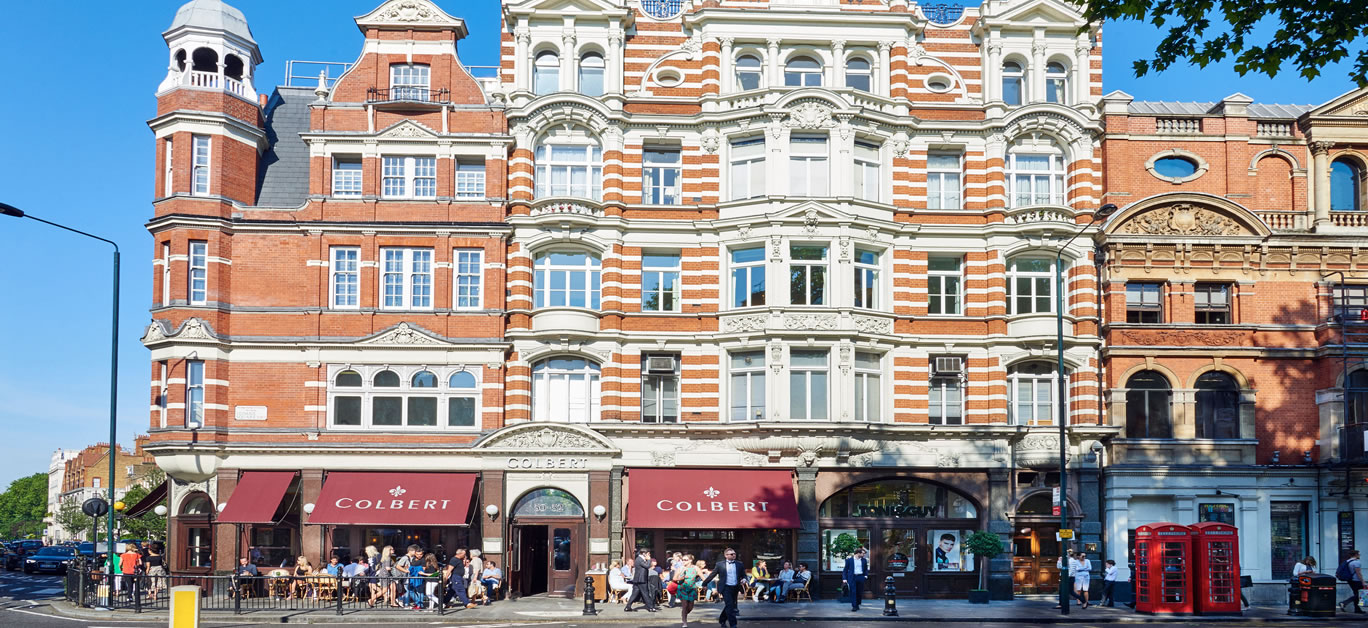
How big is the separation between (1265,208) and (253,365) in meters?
31.2

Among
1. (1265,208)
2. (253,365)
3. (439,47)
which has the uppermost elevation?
(439,47)

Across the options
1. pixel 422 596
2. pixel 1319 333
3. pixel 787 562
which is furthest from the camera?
pixel 1319 333

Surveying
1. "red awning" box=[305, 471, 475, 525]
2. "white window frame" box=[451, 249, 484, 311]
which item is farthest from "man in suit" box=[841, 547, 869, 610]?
"white window frame" box=[451, 249, 484, 311]

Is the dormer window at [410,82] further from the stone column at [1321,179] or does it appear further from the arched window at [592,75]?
the stone column at [1321,179]

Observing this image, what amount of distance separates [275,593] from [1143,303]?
1043 inches

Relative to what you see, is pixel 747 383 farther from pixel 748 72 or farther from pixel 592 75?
pixel 592 75

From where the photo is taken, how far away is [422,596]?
31.8 m

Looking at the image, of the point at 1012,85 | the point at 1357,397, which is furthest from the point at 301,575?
the point at 1357,397

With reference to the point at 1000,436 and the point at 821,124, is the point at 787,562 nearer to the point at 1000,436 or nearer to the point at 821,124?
the point at 1000,436

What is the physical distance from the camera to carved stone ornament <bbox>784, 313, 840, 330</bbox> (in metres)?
35.7

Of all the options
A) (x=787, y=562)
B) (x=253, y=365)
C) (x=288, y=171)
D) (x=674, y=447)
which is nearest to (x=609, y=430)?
(x=674, y=447)

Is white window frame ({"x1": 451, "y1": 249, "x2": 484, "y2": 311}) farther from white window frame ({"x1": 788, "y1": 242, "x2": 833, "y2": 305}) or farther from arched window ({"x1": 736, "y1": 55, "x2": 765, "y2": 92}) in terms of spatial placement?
arched window ({"x1": 736, "y1": 55, "x2": 765, "y2": 92})

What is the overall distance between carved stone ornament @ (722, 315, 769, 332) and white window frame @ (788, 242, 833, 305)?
1051mm

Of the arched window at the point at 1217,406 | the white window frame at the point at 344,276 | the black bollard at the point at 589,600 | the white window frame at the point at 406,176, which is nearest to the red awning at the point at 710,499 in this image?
the black bollard at the point at 589,600
